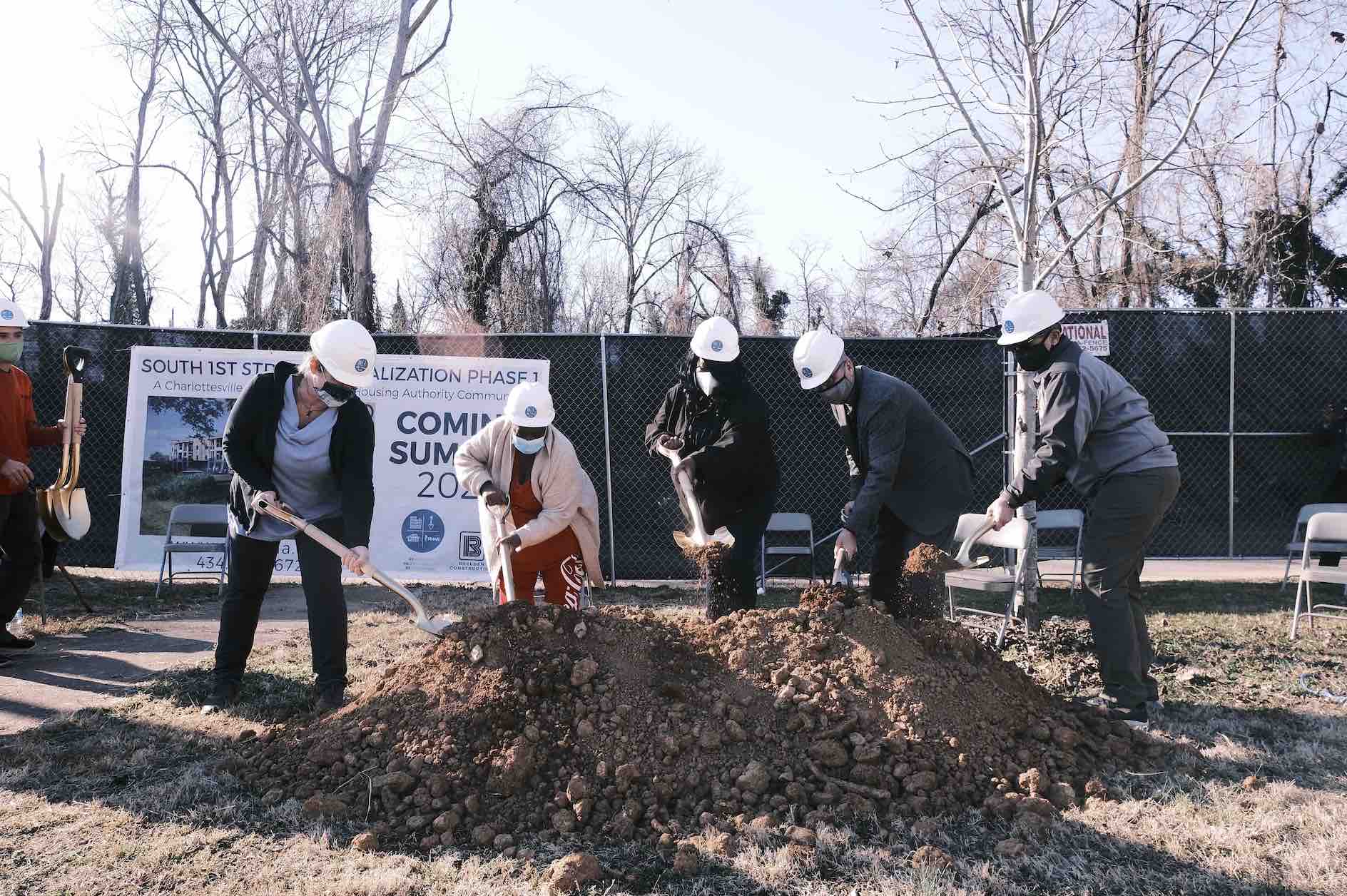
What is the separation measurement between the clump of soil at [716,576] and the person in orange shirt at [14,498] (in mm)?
3947

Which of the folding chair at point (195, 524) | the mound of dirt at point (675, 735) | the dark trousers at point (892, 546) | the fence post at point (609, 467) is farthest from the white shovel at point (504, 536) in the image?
the folding chair at point (195, 524)

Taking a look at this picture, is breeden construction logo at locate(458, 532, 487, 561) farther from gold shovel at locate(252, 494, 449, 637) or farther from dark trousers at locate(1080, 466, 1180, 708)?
dark trousers at locate(1080, 466, 1180, 708)

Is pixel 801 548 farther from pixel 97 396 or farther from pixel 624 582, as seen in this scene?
pixel 97 396

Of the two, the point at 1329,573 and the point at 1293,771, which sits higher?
the point at 1329,573

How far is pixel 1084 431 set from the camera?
443 centimetres

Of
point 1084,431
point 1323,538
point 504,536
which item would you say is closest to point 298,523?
point 504,536

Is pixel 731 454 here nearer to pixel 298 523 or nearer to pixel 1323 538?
pixel 298 523

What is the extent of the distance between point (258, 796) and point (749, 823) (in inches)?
70.0

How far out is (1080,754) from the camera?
4016 mm

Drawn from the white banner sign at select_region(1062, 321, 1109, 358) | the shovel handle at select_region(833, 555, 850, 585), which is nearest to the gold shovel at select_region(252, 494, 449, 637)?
the shovel handle at select_region(833, 555, 850, 585)

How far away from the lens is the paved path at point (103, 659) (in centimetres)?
495

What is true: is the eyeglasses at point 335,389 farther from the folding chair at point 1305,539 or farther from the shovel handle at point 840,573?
the folding chair at point 1305,539

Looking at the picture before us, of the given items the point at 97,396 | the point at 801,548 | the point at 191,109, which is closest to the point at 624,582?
the point at 801,548

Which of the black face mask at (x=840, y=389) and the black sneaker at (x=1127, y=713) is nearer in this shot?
the black sneaker at (x=1127, y=713)
